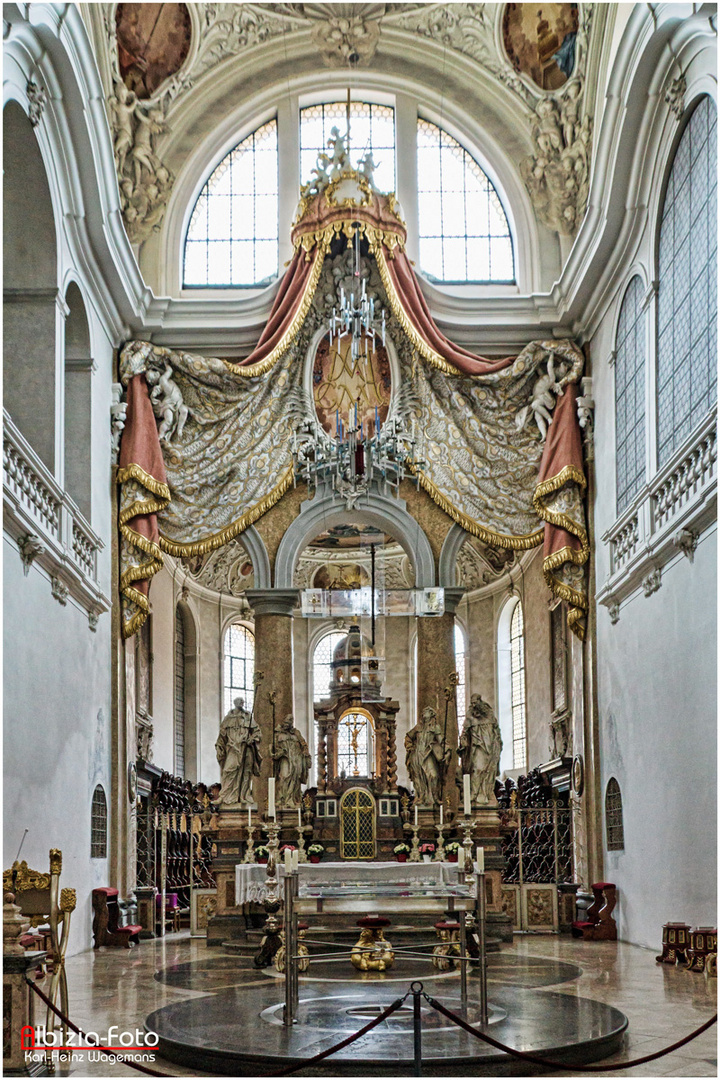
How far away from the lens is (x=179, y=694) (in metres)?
29.2

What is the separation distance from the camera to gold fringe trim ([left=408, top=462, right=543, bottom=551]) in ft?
65.5

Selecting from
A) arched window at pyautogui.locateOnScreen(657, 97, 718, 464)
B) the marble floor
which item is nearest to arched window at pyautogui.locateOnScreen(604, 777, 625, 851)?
the marble floor

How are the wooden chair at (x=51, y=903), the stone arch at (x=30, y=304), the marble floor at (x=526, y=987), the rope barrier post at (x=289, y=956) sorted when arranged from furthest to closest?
1. the stone arch at (x=30, y=304)
2. the rope barrier post at (x=289, y=956)
3. the wooden chair at (x=51, y=903)
4. the marble floor at (x=526, y=987)

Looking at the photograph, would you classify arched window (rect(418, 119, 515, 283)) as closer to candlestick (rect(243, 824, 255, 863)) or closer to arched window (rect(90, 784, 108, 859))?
candlestick (rect(243, 824, 255, 863))

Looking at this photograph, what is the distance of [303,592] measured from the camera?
20.3 m

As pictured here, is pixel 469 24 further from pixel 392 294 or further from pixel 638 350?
pixel 638 350

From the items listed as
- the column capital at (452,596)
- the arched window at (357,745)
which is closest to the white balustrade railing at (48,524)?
the arched window at (357,745)

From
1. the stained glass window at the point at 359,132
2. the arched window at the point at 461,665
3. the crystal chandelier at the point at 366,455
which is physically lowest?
the arched window at the point at 461,665

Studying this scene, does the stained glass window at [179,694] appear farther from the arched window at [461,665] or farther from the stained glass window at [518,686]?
the stained glass window at [518,686]

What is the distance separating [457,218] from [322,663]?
15.1 m

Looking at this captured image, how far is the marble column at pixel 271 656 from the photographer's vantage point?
20312 mm

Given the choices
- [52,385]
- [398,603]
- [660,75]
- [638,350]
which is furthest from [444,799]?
[660,75]

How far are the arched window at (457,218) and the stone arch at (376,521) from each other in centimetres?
429

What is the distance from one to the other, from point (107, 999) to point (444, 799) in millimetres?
9328
